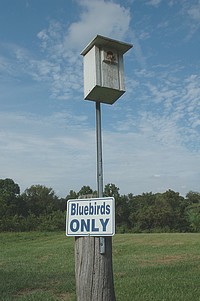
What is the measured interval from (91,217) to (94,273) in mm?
409

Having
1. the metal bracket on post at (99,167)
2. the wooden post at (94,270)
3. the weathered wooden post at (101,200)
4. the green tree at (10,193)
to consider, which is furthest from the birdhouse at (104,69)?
the green tree at (10,193)

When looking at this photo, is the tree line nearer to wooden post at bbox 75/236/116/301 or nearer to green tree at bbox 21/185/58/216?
green tree at bbox 21/185/58/216

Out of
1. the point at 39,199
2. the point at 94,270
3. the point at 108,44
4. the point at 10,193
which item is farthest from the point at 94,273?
the point at 39,199

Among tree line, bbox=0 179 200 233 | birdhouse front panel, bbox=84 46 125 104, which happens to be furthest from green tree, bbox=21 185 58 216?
birdhouse front panel, bbox=84 46 125 104

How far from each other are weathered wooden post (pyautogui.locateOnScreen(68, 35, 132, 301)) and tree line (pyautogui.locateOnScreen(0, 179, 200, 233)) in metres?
20.3

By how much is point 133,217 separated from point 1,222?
11.8 m

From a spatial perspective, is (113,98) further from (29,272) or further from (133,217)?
(133,217)

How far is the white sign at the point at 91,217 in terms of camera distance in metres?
2.61

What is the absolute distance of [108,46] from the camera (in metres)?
3.18

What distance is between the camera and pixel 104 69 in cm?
313

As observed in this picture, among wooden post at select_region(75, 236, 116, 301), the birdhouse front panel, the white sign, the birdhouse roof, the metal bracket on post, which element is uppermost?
the birdhouse roof

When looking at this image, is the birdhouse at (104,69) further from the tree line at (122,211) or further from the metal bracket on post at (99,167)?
the tree line at (122,211)

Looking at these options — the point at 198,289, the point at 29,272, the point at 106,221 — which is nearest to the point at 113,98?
the point at 106,221

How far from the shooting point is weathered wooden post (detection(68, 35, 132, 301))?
8.84 feet
